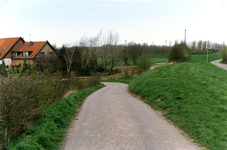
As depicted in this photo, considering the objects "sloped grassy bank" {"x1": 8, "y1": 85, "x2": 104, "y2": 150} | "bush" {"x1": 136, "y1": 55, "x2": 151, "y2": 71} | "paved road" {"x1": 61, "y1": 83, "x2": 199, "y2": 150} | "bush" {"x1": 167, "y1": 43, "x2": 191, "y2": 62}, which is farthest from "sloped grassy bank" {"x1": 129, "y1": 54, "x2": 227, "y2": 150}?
"bush" {"x1": 136, "y1": 55, "x2": 151, "y2": 71}

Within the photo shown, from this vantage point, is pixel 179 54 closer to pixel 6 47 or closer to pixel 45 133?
pixel 6 47

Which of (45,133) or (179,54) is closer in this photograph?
(45,133)

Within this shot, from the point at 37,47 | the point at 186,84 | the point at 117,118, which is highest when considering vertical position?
the point at 37,47

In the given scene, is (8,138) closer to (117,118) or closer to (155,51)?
(117,118)

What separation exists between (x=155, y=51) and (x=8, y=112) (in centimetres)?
9856

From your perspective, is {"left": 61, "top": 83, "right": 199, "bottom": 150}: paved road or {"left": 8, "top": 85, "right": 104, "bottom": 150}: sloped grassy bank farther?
{"left": 61, "top": 83, "right": 199, "bottom": 150}: paved road

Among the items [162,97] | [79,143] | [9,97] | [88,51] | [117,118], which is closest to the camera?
[9,97]

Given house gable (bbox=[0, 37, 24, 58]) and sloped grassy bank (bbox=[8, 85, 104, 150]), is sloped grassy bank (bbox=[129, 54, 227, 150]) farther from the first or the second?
house gable (bbox=[0, 37, 24, 58])

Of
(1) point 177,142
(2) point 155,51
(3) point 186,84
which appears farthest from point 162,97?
(2) point 155,51

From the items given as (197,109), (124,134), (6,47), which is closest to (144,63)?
(197,109)

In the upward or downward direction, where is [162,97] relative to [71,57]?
downward

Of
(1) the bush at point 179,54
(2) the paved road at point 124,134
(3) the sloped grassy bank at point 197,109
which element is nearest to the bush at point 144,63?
(1) the bush at point 179,54

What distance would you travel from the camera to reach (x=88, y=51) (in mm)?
46438

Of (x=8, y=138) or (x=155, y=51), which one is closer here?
(x=8, y=138)
